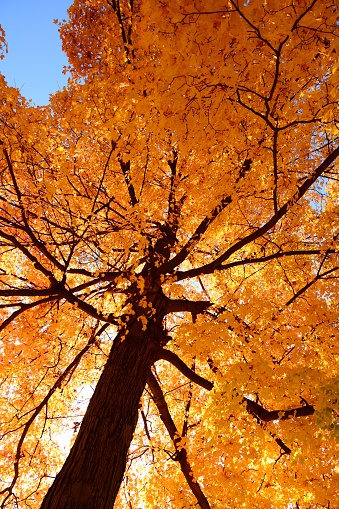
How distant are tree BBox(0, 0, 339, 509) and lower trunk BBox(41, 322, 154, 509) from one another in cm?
1

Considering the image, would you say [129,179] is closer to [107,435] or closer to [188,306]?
[188,306]

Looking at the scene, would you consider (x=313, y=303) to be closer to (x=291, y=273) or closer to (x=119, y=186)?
(x=291, y=273)

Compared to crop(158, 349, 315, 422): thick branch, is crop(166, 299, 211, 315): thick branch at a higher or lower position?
higher

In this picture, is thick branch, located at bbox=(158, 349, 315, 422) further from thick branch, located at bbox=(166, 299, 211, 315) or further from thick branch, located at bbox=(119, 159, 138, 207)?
thick branch, located at bbox=(119, 159, 138, 207)

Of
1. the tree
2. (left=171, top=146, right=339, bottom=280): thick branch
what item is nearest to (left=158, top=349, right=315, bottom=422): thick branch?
the tree

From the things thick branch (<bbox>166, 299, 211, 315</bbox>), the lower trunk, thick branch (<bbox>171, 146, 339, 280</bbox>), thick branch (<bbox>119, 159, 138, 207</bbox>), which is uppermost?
thick branch (<bbox>119, 159, 138, 207</bbox>)

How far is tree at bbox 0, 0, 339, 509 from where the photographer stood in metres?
2.47

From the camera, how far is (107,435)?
2.82 meters

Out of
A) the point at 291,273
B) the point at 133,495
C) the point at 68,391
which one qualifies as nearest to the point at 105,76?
the point at 291,273

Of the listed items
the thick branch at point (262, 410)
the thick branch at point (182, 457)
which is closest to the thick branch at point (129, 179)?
the thick branch at point (262, 410)

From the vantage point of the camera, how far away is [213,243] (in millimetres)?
5691

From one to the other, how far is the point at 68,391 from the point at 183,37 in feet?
15.3

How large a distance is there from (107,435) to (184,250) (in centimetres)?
230

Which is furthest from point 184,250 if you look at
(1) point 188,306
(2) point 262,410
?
(2) point 262,410
